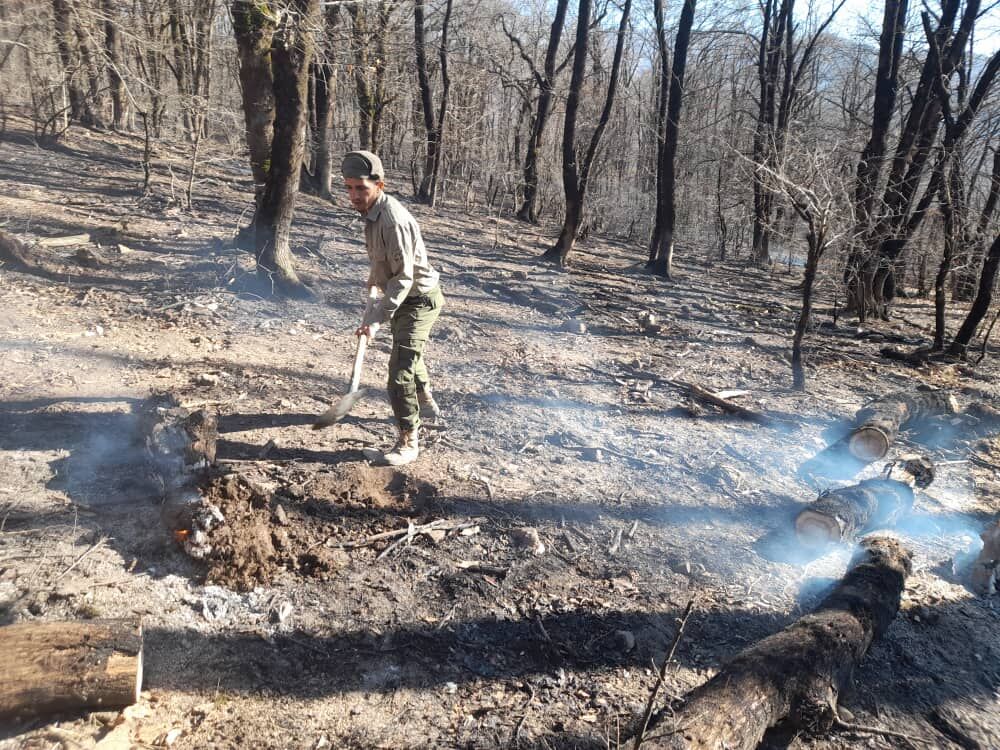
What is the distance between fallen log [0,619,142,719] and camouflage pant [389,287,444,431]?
7.25 ft

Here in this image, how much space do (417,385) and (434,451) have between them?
54 centimetres

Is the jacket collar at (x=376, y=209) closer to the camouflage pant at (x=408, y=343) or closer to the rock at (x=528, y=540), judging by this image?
the camouflage pant at (x=408, y=343)

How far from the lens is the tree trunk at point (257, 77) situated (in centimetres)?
A: 735

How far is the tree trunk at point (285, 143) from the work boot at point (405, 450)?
3948 mm

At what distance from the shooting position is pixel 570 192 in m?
12.2

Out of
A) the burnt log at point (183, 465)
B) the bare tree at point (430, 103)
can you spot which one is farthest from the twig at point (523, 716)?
the bare tree at point (430, 103)

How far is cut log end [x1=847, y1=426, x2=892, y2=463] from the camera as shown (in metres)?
5.41

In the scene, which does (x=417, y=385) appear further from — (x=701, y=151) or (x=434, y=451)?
(x=701, y=151)

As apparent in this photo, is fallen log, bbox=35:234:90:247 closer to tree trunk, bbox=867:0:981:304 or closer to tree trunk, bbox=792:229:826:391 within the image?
tree trunk, bbox=792:229:826:391

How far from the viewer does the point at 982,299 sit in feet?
29.1

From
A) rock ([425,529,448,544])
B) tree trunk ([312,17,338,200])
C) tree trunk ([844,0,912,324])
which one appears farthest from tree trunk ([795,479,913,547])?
tree trunk ([312,17,338,200])

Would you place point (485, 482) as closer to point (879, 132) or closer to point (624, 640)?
point (624, 640)

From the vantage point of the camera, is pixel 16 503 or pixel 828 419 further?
pixel 828 419

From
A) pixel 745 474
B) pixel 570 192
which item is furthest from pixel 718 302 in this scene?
pixel 745 474
